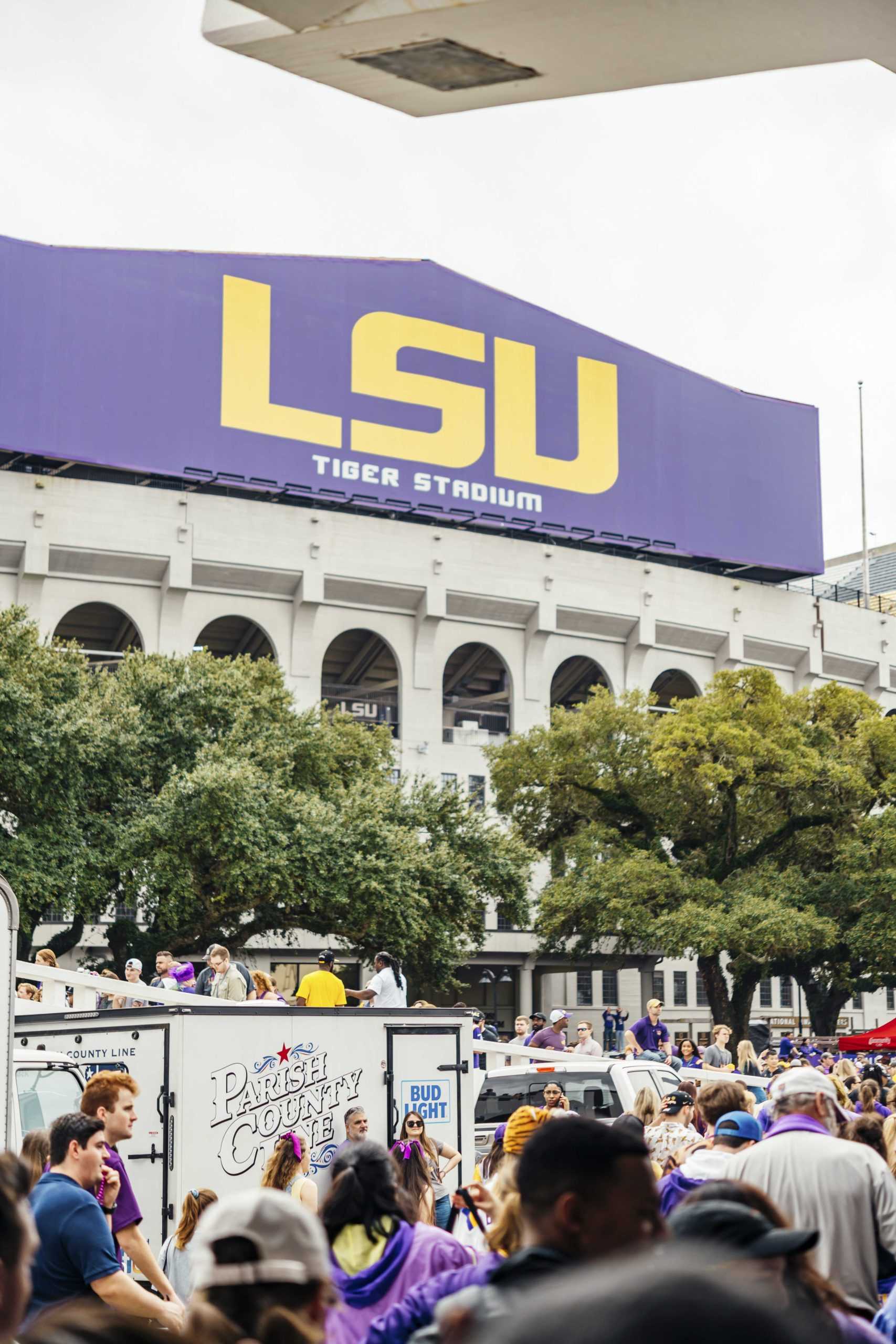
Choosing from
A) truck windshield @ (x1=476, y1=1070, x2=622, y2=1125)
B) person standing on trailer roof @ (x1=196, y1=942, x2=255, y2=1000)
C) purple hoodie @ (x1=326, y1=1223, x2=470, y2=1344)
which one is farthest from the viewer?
person standing on trailer roof @ (x1=196, y1=942, x2=255, y2=1000)

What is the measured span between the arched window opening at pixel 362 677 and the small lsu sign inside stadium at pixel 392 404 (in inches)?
247

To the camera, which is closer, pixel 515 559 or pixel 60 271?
pixel 60 271

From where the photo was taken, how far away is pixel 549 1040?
2081 cm

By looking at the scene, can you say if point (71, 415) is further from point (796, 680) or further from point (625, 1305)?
point (625, 1305)

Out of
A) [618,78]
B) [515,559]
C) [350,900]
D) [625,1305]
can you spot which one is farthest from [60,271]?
[625,1305]

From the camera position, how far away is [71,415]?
5169 centimetres

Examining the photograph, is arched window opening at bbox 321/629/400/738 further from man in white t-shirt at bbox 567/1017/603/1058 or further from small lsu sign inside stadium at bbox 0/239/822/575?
man in white t-shirt at bbox 567/1017/603/1058

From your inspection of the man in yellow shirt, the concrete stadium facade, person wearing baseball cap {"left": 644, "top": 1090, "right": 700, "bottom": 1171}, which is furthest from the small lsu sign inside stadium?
person wearing baseball cap {"left": 644, "top": 1090, "right": 700, "bottom": 1171}

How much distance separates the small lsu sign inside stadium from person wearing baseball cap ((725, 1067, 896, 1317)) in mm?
47155

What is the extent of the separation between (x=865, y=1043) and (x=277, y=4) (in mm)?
36544

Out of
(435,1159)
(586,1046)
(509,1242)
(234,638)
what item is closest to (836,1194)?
(509,1242)

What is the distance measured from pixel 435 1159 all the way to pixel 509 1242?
673cm

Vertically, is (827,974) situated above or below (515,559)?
below

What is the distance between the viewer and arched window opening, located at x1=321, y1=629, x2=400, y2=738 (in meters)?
59.7
